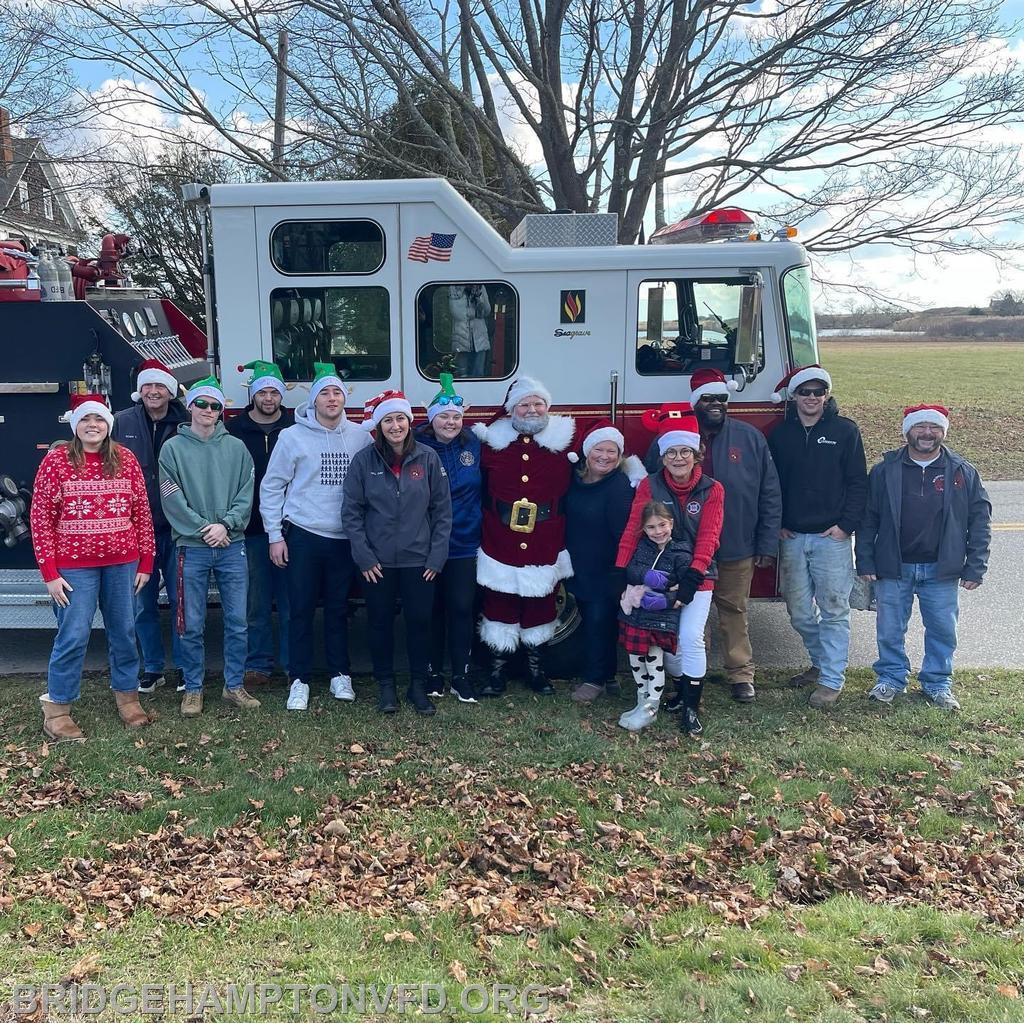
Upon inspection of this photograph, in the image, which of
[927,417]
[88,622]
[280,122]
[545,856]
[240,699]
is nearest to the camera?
[545,856]

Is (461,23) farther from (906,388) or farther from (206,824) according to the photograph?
(906,388)

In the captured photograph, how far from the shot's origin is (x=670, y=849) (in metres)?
4.27

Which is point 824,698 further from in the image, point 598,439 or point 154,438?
point 154,438

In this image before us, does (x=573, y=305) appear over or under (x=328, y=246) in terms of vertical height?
under

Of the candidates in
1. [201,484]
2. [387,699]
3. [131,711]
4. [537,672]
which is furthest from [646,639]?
[131,711]

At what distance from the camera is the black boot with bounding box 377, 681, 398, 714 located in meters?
5.84

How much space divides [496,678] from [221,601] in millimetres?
1854

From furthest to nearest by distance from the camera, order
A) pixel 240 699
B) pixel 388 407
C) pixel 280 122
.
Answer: pixel 280 122, pixel 240 699, pixel 388 407

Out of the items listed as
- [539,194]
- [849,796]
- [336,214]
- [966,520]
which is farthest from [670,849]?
[539,194]

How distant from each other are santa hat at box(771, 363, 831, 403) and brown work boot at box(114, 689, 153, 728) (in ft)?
14.8

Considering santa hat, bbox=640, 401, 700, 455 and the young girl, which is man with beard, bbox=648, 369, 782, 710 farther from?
the young girl

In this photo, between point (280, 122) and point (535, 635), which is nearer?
point (535, 635)

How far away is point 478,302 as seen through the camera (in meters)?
6.21

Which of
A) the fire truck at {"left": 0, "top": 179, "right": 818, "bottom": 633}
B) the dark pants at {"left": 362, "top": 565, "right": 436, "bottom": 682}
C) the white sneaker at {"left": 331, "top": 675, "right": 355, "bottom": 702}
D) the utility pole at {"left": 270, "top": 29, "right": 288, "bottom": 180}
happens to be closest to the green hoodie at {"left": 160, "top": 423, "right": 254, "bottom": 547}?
the fire truck at {"left": 0, "top": 179, "right": 818, "bottom": 633}
